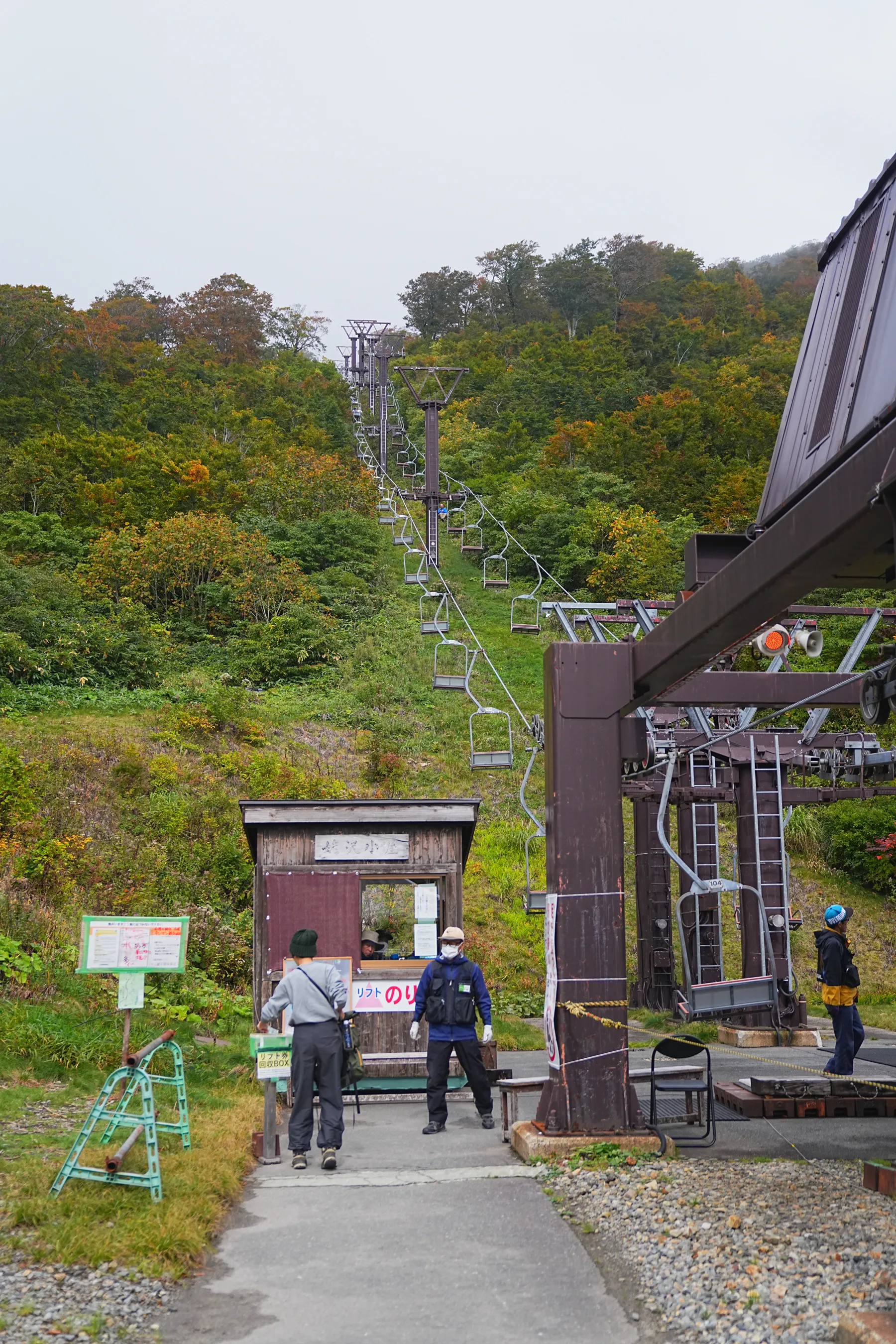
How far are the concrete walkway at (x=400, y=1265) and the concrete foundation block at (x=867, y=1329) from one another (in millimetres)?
897

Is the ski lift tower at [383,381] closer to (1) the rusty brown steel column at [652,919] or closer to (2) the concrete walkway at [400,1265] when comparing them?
(1) the rusty brown steel column at [652,919]

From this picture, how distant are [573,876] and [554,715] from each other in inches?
47.1

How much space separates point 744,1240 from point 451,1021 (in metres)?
4.07

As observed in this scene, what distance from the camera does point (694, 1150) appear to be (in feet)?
28.0

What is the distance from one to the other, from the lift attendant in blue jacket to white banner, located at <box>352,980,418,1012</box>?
61.3 inches

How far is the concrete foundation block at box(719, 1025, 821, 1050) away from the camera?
619 inches

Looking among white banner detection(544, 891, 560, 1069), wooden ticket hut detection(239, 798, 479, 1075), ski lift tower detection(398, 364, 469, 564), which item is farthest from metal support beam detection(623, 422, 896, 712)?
ski lift tower detection(398, 364, 469, 564)

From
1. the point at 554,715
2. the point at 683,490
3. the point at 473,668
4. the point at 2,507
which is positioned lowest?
the point at 554,715

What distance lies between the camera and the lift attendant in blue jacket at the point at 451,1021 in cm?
955

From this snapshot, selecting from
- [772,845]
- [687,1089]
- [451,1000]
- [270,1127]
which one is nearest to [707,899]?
[772,845]

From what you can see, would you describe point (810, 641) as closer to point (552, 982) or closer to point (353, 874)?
point (552, 982)

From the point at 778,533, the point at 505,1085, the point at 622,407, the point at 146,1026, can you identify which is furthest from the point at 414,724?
the point at 622,407

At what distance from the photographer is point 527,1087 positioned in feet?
30.5

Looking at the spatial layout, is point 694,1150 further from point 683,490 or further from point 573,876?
point 683,490
